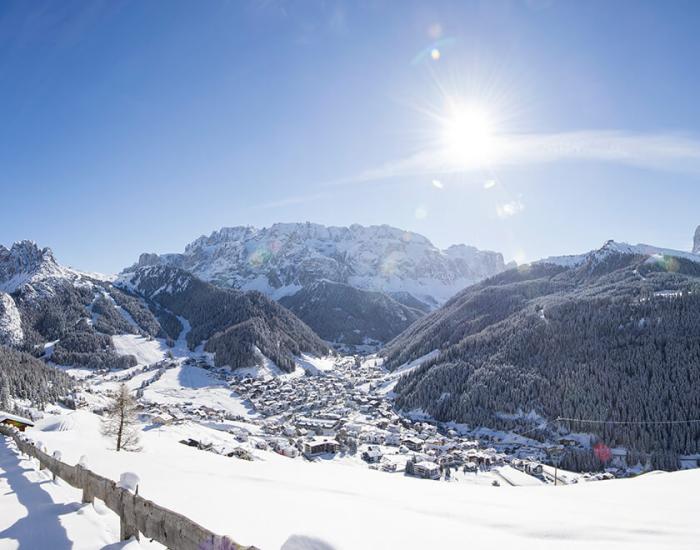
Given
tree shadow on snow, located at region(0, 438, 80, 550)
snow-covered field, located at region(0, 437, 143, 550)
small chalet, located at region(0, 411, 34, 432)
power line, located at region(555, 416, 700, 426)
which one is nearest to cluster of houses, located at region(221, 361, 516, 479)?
power line, located at region(555, 416, 700, 426)

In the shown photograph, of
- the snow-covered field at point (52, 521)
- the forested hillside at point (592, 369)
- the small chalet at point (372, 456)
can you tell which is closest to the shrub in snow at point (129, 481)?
the snow-covered field at point (52, 521)

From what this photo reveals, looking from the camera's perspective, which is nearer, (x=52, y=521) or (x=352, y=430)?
(x=52, y=521)

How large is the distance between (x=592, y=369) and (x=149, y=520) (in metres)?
144

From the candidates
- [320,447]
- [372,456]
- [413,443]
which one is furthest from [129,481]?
[413,443]

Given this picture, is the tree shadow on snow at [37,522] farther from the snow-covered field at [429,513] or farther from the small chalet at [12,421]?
the small chalet at [12,421]

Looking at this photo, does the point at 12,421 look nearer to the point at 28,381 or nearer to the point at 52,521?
the point at 52,521

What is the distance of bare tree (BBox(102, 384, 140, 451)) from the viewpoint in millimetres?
38656

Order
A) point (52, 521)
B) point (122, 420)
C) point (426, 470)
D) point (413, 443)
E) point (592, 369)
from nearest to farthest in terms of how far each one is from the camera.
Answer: point (52, 521)
point (122, 420)
point (426, 470)
point (413, 443)
point (592, 369)

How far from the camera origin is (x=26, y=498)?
10750mm

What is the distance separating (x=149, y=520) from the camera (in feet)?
18.6

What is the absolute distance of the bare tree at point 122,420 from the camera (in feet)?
127

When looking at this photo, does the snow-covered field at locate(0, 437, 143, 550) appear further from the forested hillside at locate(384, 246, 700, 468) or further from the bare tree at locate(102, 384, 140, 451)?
the forested hillside at locate(384, 246, 700, 468)

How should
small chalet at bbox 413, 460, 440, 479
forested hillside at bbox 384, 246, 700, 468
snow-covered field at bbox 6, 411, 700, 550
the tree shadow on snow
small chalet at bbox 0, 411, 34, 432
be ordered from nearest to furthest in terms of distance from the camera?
the tree shadow on snow, snow-covered field at bbox 6, 411, 700, 550, small chalet at bbox 0, 411, 34, 432, small chalet at bbox 413, 460, 440, 479, forested hillside at bbox 384, 246, 700, 468

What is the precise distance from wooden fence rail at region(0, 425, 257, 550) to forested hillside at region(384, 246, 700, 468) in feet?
359
